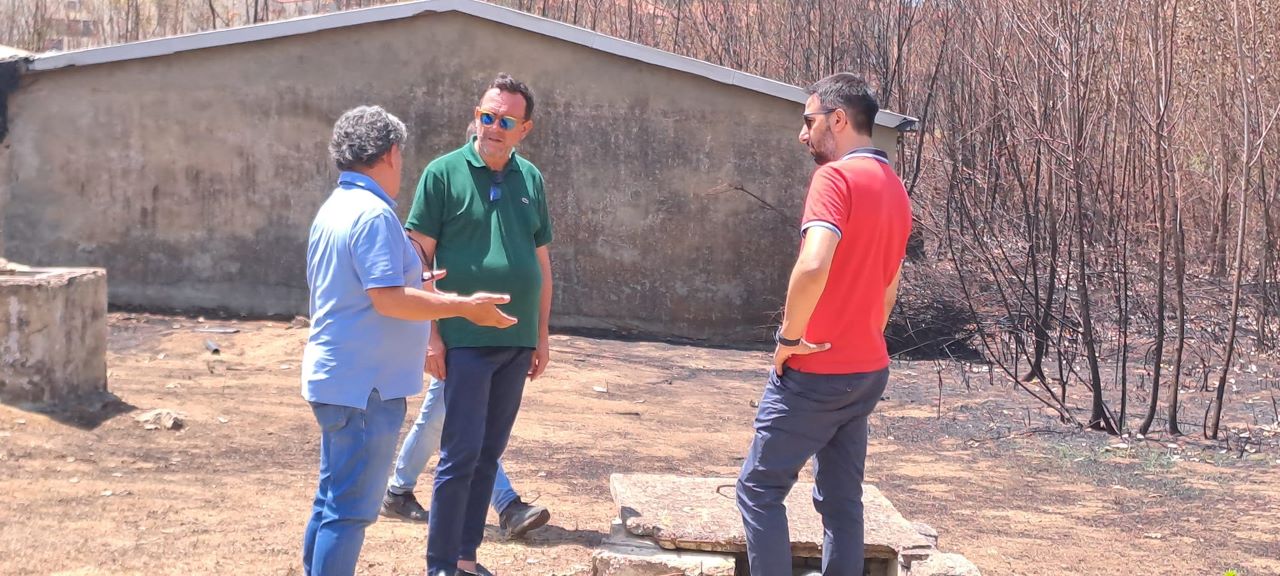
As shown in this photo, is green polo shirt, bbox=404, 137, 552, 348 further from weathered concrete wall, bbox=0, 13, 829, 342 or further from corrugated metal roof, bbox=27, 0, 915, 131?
weathered concrete wall, bbox=0, 13, 829, 342

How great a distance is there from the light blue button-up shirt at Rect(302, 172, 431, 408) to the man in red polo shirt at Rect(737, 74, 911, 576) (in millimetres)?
1146

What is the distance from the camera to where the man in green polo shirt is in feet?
13.5

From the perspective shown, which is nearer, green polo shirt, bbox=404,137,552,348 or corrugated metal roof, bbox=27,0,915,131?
green polo shirt, bbox=404,137,552,348

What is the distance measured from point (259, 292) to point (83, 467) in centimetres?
657

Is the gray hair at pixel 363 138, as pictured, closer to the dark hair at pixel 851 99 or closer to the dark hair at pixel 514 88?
the dark hair at pixel 514 88

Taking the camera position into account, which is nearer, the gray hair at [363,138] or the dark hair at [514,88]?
the gray hair at [363,138]

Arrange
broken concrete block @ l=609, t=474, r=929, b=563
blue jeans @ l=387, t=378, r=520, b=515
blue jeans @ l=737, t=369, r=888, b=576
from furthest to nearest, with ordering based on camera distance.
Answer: blue jeans @ l=387, t=378, r=520, b=515, broken concrete block @ l=609, t=474, r=929, b=563, blue jeans @ l=737, t=369, r=888, b=576

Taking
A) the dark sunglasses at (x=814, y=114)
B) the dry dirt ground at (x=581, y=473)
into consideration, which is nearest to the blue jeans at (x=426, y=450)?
the dry dirt ground at (x=581, y=473)

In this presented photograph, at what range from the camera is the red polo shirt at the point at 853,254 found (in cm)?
361

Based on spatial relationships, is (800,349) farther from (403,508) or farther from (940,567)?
(403,508)

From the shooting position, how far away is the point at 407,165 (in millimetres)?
12570

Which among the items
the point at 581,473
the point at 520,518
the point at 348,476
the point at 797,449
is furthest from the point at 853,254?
the point at 581,473

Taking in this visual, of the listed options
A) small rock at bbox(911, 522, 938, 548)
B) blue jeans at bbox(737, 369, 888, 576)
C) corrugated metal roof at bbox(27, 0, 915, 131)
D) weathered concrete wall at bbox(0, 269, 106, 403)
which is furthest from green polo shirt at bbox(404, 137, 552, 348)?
corrugated metal roof at bbox(27, 0, 915, 131)

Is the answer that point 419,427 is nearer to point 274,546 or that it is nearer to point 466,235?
point 274,546
